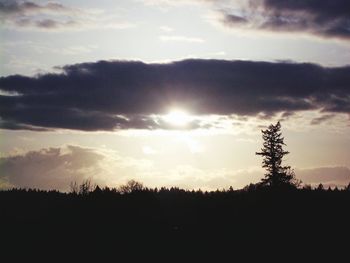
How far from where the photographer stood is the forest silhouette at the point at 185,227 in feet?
129

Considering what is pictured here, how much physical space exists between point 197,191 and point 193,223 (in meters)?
17.7

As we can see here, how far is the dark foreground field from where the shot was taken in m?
39.2

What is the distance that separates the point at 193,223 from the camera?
154 feet

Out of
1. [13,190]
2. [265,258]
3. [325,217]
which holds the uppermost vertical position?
[13,190]

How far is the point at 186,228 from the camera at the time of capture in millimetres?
45031

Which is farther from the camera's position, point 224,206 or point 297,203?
point 224,206

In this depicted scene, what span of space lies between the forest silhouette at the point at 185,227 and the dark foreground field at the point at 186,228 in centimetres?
7

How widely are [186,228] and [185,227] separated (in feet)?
1.66

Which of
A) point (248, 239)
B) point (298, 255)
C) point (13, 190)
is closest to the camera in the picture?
point (298, 255)

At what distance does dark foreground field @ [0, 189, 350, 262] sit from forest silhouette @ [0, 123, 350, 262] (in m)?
0.07

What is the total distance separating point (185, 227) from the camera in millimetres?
45531

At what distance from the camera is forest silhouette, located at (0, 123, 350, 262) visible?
39375 mm

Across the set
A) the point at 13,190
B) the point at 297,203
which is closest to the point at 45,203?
the point at 13,190

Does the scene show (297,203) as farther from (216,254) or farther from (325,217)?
(216,254)
